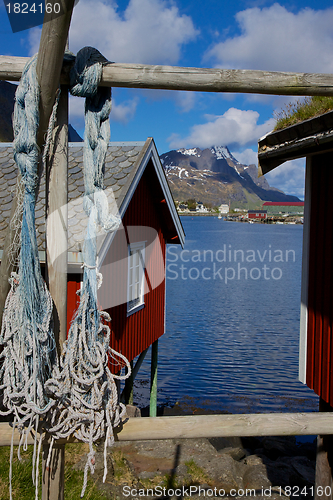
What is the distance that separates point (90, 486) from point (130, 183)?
4.38 m

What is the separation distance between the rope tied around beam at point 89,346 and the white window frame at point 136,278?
541cm

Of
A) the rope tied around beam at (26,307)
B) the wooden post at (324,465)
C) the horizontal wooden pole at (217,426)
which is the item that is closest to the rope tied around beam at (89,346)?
the rope tied around beam at (26,307)

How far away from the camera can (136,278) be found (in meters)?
8.23

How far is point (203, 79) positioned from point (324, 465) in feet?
16.9

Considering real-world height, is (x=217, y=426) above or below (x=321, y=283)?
below

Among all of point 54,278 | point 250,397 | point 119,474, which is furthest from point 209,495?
point 250,397

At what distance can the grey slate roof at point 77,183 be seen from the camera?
521cm

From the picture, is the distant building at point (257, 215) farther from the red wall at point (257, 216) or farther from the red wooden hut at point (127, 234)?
the red wooden hut at point (127, 234)

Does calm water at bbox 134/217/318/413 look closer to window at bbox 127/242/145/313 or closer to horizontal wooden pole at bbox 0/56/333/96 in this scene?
window at bbox 127/242/145/313

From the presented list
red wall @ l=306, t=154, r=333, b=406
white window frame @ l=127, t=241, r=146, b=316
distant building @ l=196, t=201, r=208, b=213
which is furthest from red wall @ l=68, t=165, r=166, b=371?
distant building @ l=196, t=201, r=208, b=213

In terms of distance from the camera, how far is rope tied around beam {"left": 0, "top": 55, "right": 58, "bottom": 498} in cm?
206

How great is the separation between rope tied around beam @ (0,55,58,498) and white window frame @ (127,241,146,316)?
5.45 metres

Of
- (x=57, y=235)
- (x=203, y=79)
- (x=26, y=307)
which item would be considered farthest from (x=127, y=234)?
(x=26, y=307)

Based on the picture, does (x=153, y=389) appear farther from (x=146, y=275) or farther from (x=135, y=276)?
(x=135, y=276)
